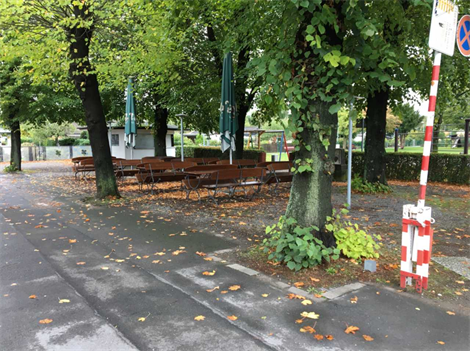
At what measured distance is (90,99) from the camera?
32.7 feet

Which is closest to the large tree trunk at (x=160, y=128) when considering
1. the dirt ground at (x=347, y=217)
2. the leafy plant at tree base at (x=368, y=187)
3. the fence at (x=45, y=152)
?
the dirt ground at (x=347, y=217)

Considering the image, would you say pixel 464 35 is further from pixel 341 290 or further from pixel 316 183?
pixel 341 290

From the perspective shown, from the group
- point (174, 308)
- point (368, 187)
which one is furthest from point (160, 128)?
point (174, 308)

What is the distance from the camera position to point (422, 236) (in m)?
3.83

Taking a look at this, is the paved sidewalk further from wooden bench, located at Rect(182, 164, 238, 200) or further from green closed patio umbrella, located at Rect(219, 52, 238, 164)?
green closed patio umbrella, located at Rect(219, 52, 238, 164)

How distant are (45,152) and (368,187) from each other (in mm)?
35054

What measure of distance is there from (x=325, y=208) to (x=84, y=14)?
813cm

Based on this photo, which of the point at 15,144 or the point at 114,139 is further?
the point at 114,139

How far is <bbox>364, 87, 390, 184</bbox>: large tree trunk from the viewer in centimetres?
1166

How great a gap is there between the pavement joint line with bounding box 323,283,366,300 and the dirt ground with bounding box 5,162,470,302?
0.35 feet

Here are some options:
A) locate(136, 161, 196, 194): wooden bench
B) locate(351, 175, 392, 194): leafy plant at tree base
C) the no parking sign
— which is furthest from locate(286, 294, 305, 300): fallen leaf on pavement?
locate(351, 175, 392, 194): leafy plant at tree base

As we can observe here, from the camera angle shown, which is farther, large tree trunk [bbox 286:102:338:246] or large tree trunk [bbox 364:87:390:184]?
large tree trunk [bbox 364:87:390:184]

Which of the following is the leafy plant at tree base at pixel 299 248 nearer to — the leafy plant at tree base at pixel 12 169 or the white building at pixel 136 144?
the leafy plant at tree base at pixel 12 169

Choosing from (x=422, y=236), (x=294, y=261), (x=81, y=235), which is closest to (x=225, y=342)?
(x=294, y=261)
